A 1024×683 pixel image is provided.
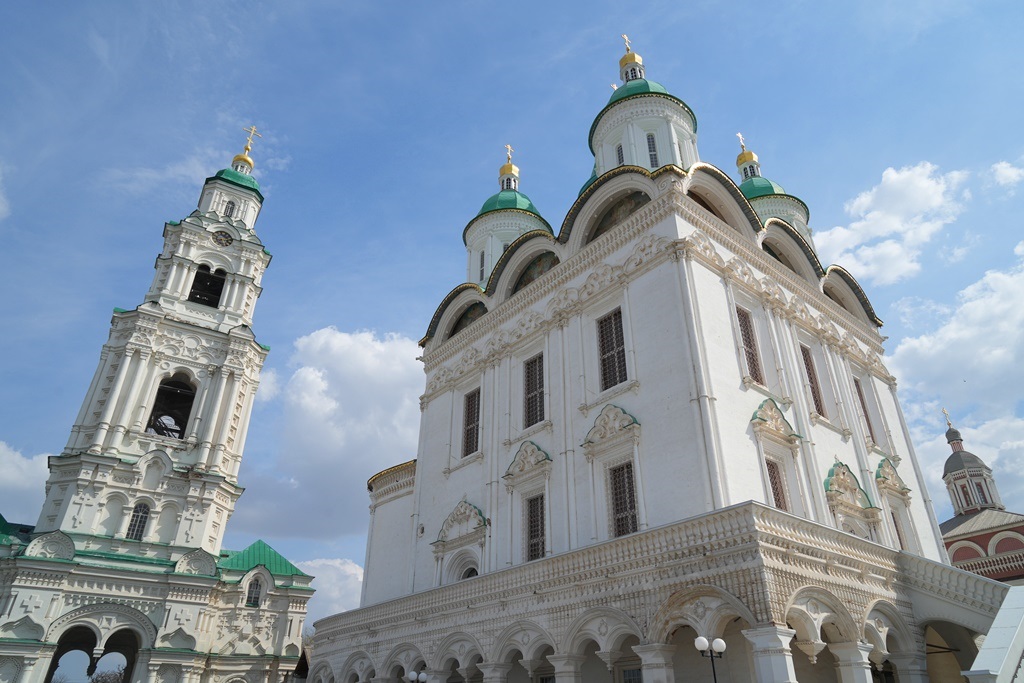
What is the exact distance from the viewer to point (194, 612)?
22.5 metres

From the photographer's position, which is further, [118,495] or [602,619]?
[118,495]

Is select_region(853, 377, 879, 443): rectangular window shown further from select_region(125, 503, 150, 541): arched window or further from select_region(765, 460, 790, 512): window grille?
select_region(125, 503, 150, 541): arched window

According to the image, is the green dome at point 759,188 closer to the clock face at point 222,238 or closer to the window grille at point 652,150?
the window grille at point 652,150

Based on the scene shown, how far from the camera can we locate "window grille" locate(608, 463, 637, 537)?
14023 millimetres

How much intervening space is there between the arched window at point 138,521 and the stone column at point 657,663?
20258 mm

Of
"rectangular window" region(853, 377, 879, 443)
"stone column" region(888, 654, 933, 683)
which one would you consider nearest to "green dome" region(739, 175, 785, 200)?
"rectangular window" region(853, 377, 879, 443)

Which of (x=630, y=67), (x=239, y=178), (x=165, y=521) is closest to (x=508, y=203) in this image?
(x=630, y=67)

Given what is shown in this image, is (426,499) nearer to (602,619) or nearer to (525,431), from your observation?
(525,431)

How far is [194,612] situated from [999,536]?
38878 millimetres

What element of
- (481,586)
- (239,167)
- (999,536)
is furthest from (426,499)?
(999,536)

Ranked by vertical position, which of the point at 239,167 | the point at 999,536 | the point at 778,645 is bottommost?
the point at 778,645

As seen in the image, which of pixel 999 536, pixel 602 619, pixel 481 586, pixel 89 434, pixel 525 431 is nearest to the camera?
pixel 602 619

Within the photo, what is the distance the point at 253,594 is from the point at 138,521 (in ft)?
16.5

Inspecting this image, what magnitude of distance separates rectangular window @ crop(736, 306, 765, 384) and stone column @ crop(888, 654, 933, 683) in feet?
20.2
